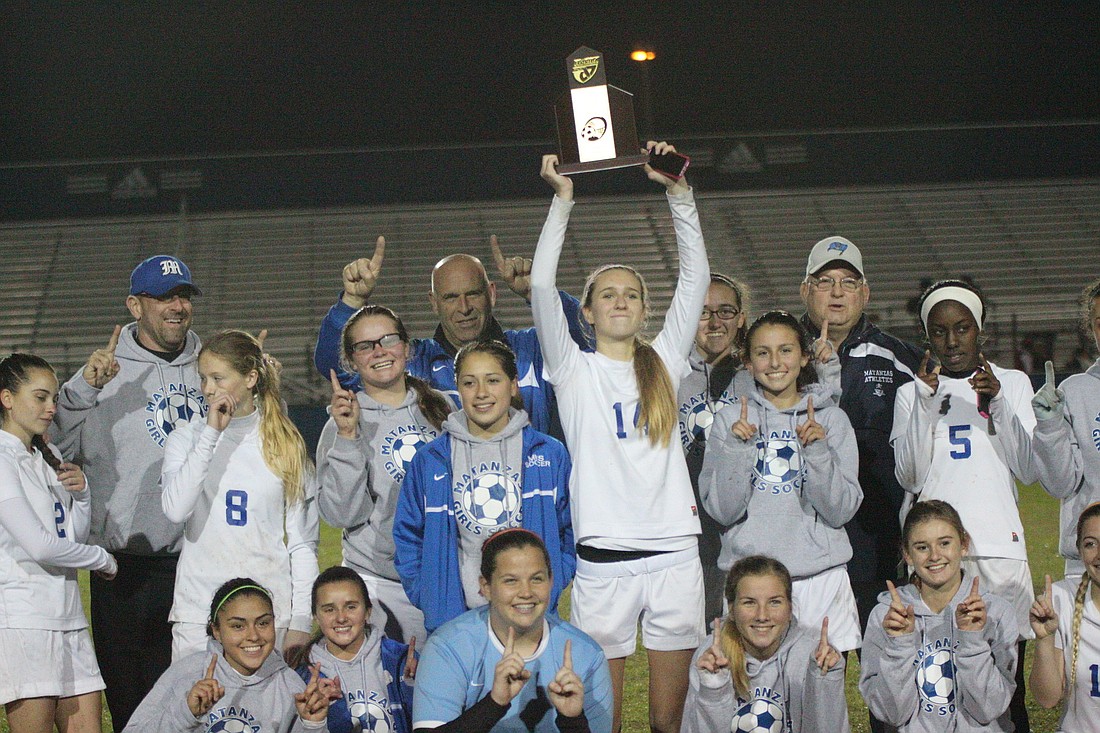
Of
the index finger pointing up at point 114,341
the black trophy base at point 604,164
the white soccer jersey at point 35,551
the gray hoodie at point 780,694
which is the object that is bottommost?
the gray hoodie at point 780,694

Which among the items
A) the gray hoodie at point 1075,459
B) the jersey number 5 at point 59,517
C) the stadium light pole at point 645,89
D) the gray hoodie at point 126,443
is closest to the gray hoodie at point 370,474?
the gray hoodie at point 126,443

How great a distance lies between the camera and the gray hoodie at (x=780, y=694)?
3.42 m

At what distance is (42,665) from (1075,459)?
3297mm

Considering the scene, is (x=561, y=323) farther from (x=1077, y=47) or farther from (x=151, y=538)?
(x=1077, y=47)

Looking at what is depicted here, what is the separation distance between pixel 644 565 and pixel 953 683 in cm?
100

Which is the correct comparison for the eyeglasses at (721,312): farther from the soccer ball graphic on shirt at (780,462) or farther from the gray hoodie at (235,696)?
the gray hoodie at (235,696)

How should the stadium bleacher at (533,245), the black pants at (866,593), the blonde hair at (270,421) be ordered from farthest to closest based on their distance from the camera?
the stadium bleacher at (533,245) < the black pants at (866,593) < the blonde hair at (270,421)

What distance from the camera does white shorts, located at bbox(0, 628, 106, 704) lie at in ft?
11.5

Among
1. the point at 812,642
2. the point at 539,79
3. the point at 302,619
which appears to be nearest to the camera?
the point at 812,642

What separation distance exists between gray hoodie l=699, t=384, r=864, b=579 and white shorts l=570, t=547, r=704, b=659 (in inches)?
10.4

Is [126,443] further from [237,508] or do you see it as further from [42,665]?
[42,665]

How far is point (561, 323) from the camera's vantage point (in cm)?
370

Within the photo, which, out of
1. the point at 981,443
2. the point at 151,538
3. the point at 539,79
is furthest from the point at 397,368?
the point at 539,79

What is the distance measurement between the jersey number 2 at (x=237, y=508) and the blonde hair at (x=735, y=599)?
1.55 meters
